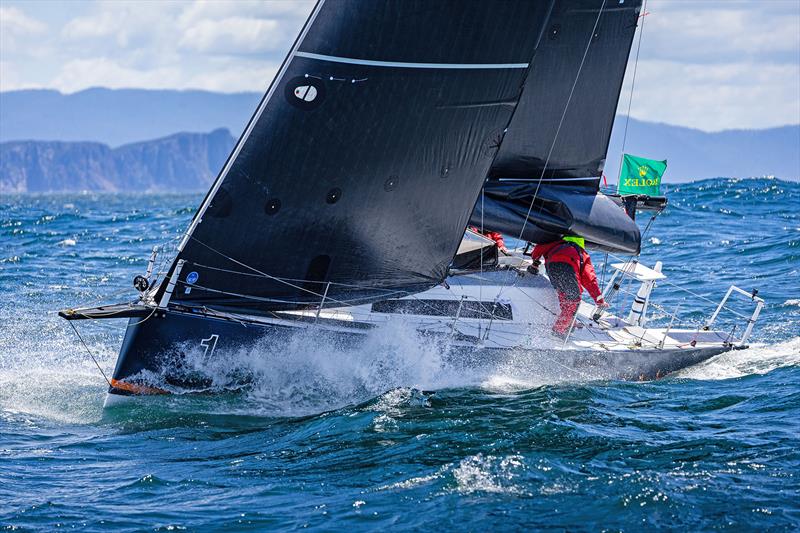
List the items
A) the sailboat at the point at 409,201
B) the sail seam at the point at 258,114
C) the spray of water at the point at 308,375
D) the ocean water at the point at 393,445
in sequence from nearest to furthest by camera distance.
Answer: the ocean water at the point at 393,445
the sail seam at the point at 258,114
the sailboat at the point at 409,201
the spray of water at the point at 308,375

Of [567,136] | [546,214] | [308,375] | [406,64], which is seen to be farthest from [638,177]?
[308,375]

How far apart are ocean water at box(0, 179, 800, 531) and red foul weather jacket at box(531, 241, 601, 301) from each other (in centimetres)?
117

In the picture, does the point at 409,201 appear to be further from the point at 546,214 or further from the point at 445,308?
the point at 546,214

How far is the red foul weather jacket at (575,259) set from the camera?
11.6 m

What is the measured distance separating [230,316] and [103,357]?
2495 millimetres

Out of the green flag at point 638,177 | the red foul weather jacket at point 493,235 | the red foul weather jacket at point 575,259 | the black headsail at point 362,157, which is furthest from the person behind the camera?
the green flag at point 638,177

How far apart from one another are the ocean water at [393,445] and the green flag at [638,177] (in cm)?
235

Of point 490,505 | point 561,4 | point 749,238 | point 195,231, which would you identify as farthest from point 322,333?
point 749,238

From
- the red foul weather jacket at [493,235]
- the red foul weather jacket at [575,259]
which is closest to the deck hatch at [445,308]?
the red foul weather jacket at [575,259]

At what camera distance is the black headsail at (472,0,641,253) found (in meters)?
11.6

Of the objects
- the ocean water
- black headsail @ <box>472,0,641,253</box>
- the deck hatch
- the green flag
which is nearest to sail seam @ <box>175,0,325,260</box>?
the ocean water

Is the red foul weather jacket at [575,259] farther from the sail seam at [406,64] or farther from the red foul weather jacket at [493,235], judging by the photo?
Answer: the sail seam at [406,64]

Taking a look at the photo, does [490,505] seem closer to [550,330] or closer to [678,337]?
[550,330]

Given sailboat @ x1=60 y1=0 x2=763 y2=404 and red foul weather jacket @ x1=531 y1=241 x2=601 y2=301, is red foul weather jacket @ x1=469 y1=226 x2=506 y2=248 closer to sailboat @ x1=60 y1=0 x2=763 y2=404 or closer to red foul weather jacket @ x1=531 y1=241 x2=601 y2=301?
sailboat @ x1=60 y1=0 x2=763 y2=404
